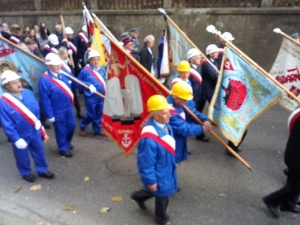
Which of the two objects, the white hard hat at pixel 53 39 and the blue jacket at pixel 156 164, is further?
the white hard hat at pixel 53 39

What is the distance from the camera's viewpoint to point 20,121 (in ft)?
14.7

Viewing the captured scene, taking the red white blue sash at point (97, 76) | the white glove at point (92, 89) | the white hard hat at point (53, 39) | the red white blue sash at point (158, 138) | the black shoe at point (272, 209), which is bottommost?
the black shoe at point (272, 209)

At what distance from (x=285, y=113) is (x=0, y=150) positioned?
6.92 meters

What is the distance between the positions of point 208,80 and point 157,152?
2999mm

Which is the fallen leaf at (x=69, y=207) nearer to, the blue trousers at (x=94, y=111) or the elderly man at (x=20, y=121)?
the elderly man at (x=20, y=121)

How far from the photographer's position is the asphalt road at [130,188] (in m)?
4.09

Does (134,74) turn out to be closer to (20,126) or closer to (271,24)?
(20,126)

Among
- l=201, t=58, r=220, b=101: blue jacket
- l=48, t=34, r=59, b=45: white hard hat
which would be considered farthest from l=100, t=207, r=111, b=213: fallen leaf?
l=48, t=34, r=59, b=45: white hard hat

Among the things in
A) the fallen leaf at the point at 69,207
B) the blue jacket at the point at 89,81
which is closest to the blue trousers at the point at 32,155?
the fallen leaf at the point at 69,207

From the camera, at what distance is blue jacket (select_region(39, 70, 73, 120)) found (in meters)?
5.18

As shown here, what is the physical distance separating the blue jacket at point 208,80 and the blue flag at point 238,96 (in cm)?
146

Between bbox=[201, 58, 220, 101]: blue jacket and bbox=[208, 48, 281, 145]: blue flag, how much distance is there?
1.46 meters

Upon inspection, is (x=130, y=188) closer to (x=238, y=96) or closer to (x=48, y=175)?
(x=48, y=175)

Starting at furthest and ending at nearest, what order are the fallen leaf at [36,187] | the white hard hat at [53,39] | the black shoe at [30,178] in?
the white hard hat at [53,39] → the black shoe at [30,178] → the fallen leaf at [36,187]
